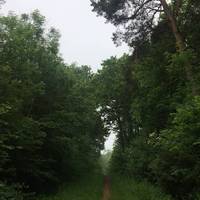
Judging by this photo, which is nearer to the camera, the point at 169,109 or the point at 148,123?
the point at 169,109

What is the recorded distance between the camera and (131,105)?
28.7m

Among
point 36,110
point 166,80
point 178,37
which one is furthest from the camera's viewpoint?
point 36,110

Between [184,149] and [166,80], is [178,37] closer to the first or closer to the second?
[166,80]

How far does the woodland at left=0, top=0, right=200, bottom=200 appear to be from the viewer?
17500mm

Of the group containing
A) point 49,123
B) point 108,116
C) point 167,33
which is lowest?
point 49,123

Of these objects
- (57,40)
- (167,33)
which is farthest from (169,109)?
(57,40)

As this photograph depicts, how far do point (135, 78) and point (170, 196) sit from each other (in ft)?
30.3

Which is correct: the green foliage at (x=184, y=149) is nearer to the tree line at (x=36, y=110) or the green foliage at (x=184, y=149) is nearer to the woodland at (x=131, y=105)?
the woodland at (x=131, y=105)

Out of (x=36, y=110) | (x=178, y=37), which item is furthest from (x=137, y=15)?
(x=36, y=110)

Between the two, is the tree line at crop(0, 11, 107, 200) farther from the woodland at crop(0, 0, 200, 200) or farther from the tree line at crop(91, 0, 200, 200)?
the tree line at crop(91, 0, 200, 200)

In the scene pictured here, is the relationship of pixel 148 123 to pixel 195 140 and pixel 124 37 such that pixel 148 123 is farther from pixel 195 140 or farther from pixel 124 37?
pixel 195 140

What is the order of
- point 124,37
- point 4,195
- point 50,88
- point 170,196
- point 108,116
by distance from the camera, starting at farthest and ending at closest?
1. point 108,116
2. point 50,88
3. point 124,37
4. point 170,196
5. point 4,195

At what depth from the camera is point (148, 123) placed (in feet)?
94.0

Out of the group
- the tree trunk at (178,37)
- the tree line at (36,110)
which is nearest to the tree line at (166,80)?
the tree trunk at (178,37)
